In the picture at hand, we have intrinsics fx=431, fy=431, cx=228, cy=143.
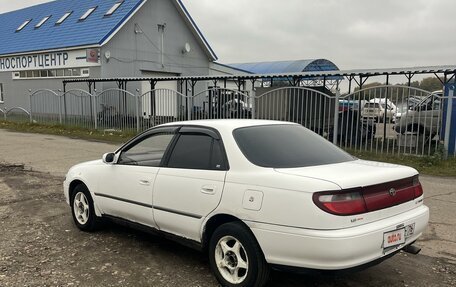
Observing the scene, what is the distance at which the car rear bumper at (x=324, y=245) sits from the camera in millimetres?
3088

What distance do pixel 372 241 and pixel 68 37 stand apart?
23467mm

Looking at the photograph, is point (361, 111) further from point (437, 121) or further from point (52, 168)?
point (52, 168)

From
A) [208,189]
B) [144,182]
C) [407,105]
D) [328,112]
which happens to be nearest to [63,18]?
[328,112]

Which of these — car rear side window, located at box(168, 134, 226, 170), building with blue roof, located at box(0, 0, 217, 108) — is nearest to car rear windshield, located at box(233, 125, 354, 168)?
car rear side window, located at box(168, 134, 226, 170)

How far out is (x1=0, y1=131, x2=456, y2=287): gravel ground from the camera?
3.93m

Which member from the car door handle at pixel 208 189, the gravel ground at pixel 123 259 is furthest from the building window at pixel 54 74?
the car door handle at pixel 208 189

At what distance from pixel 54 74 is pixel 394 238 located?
937 inches

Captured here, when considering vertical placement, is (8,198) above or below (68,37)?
below

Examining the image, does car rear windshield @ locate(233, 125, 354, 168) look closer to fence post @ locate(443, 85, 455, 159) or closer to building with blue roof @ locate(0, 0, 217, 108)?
fence post @ locate(443, 85, 455, 159)

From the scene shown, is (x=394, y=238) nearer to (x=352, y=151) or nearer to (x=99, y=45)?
(x=352, y=151)

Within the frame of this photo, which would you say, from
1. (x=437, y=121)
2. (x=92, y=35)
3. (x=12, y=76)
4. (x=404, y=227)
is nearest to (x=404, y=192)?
(x=404, y=227)

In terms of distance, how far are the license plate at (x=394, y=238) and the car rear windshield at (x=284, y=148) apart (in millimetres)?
811

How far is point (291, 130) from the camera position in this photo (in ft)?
14.3

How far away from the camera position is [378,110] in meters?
11.9
